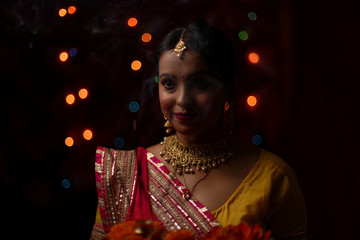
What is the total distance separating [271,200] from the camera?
1185 mm

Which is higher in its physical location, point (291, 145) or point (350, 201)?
point (291, 145)

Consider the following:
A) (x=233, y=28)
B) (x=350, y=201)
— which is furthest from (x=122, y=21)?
(x=350, y=201)

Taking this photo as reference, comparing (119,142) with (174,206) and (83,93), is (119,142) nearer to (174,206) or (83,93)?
(83,93)

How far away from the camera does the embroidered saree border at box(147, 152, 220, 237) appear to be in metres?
1.13

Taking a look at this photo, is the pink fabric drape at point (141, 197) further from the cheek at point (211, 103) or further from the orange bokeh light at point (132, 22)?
the orange bokeh light at point (132, 22)

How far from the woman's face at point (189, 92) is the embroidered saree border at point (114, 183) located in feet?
0.83

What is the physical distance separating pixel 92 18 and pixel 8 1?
0.31 m

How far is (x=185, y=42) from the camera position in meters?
1.09

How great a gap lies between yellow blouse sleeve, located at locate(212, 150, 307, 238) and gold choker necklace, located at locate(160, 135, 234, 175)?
0.34 feet

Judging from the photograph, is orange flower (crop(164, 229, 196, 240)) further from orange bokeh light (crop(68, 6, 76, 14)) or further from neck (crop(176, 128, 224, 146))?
orange bokeh light (crop(68, 6, 76, 14))

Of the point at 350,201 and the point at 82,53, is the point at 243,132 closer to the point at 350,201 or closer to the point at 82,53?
the point at 350,201

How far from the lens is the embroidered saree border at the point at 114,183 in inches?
47.9

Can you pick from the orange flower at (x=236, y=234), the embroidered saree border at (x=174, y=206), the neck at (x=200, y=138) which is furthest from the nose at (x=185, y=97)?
the orange flower at (x=236, y=234)

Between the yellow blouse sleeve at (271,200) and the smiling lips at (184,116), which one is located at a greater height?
the smiling lips at (184,116)
